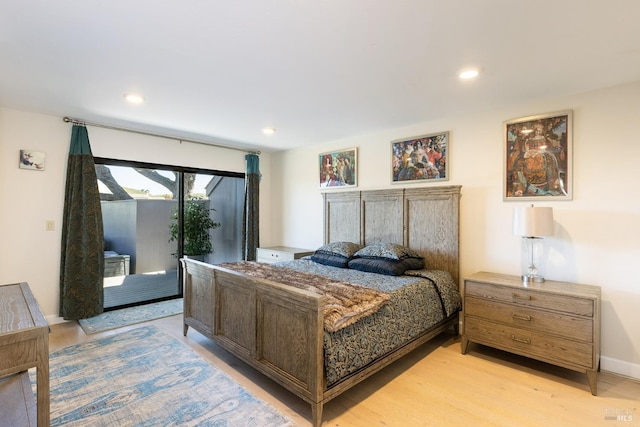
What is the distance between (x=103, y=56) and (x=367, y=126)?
269 centimetres

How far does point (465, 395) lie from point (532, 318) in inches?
34.1

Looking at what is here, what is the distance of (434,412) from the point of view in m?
2.11

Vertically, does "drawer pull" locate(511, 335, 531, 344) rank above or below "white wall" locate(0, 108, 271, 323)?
below

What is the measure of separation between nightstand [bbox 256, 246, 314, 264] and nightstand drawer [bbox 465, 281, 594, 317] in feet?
7.91

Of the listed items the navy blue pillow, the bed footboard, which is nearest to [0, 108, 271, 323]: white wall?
the bed footboard

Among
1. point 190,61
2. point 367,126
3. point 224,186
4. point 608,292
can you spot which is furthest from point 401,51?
point 224,186

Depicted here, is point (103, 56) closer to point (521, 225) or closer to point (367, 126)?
point (367, 126)

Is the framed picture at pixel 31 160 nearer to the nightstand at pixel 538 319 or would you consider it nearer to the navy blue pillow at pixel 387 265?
the navy blue pillow at pixel 387 265

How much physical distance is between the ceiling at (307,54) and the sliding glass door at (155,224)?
46.0 inches

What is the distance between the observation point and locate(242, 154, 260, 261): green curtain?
17.2 feet

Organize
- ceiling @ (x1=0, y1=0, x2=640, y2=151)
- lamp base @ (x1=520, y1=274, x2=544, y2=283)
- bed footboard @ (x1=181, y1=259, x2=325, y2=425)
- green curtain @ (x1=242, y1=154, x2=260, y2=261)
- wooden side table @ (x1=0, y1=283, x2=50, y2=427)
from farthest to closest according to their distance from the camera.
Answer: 1. green curtain @ (x1=242, y1=154, x2=260, y2=261)
2. lamp base @ (x1=520, y1=274, x2=544, y2=283)
3. bed footboard @ (x1=181, y1=259, x2=325, y2=425)
4. ceiling @ (x1=0, y1=0, x2=640, y2=151)
5. wooden side table @ (x1=0, y1=283, x2=50, y2=427)

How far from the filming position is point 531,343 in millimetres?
2586

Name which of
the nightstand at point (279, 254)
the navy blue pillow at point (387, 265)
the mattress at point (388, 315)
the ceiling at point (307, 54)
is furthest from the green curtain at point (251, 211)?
the navy blue pillow at point (387, 265)

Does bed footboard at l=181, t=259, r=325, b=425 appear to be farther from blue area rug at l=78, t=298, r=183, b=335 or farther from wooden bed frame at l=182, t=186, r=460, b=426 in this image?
blue area rug at l=78, t=298, r=183, b=335
